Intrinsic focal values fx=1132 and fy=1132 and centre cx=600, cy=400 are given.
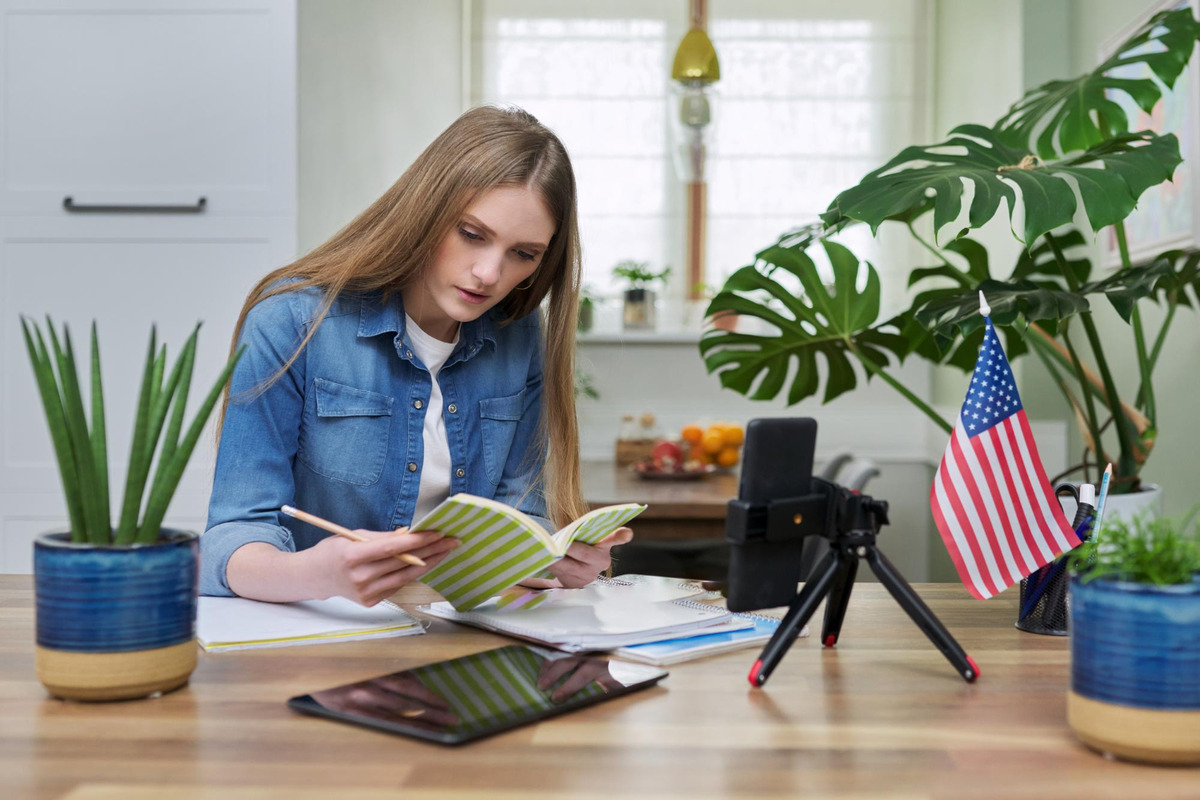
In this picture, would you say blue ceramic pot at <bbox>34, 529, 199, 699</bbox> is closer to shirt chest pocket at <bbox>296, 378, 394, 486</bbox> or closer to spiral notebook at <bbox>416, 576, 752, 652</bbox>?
spiral notebook at <bbox>416, 576, 752, 652</bbox>

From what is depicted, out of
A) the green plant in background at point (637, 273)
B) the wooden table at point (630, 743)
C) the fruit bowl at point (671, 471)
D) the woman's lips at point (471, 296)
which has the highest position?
the green plant in background at point (637, 273)

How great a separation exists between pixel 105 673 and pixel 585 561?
0.56 m

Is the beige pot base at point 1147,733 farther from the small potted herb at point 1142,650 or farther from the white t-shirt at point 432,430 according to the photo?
the white t-shirt at point 432,430

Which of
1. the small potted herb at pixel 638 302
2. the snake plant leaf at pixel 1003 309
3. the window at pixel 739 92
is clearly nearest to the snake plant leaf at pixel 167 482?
the snake plant leaf at pixel 1003 309

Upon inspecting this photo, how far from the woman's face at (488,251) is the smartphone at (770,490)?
0.68 meters

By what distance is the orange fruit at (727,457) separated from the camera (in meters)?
3.70

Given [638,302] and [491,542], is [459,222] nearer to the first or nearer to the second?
[491,542]

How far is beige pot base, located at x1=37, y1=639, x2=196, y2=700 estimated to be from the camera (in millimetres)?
906

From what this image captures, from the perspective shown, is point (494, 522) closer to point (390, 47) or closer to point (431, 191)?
point (431, 191)

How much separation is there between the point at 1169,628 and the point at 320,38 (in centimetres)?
281

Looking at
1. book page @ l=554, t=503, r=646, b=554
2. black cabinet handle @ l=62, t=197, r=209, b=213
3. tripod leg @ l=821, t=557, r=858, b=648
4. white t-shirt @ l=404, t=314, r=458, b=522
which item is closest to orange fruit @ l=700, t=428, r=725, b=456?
black cabinet handle @ l=62, t=197, r=209, b=213

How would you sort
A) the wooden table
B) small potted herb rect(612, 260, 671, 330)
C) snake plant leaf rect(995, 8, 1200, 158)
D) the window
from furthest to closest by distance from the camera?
1. the window
2. small potted herb rect(612, 260, 671, 330)
3. snake plant leaf rect(995, 8, 1200, 158)
4. the wooden table

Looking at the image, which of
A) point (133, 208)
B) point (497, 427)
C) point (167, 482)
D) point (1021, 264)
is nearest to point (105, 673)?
point (167, 482)

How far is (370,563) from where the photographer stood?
1143mm
